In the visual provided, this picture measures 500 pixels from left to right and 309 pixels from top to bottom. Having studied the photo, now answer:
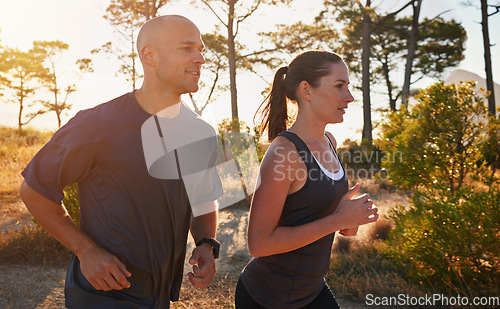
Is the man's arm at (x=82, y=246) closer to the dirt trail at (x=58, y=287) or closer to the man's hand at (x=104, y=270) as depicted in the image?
the man's hand at (x=104, y=270)

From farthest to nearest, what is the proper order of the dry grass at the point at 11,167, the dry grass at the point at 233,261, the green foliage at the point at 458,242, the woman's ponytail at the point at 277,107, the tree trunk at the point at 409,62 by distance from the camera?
the tree trunk at the point at 409,62 → the dry grass at the point at 11,167 → the dry grass at the point at 233,261 → the green foliage at the point at 458,242 → the woman's ponytail at the point at 277,107

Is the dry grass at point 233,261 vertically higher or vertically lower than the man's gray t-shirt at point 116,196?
lower

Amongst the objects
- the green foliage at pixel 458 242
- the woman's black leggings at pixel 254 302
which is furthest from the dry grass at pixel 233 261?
the woman's black leggings at pixel 254 302

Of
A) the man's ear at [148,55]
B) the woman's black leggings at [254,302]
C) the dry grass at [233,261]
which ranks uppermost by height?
the man's ear at [148,55]

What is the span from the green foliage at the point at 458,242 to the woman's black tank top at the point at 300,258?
100 inches

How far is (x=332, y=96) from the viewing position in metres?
2.02

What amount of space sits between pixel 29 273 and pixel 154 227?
4051 mm

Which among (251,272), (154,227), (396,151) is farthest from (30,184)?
(396,151)

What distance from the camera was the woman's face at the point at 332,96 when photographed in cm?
202

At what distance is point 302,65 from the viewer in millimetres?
2102

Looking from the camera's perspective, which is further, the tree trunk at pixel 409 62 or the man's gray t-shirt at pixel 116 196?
the tree trunk at pixel 409 62

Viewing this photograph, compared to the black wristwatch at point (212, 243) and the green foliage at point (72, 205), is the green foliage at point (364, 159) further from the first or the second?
the black wristwatch at point (212, 243)

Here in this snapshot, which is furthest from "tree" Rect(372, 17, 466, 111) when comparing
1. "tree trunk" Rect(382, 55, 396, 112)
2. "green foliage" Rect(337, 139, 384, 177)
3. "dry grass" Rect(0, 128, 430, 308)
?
"dry grass" Rect(0, 128, 430, 308)

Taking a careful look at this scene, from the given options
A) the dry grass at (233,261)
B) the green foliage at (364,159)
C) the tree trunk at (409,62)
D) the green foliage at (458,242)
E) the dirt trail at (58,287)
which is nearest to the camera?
the green foliage at (458,242)
